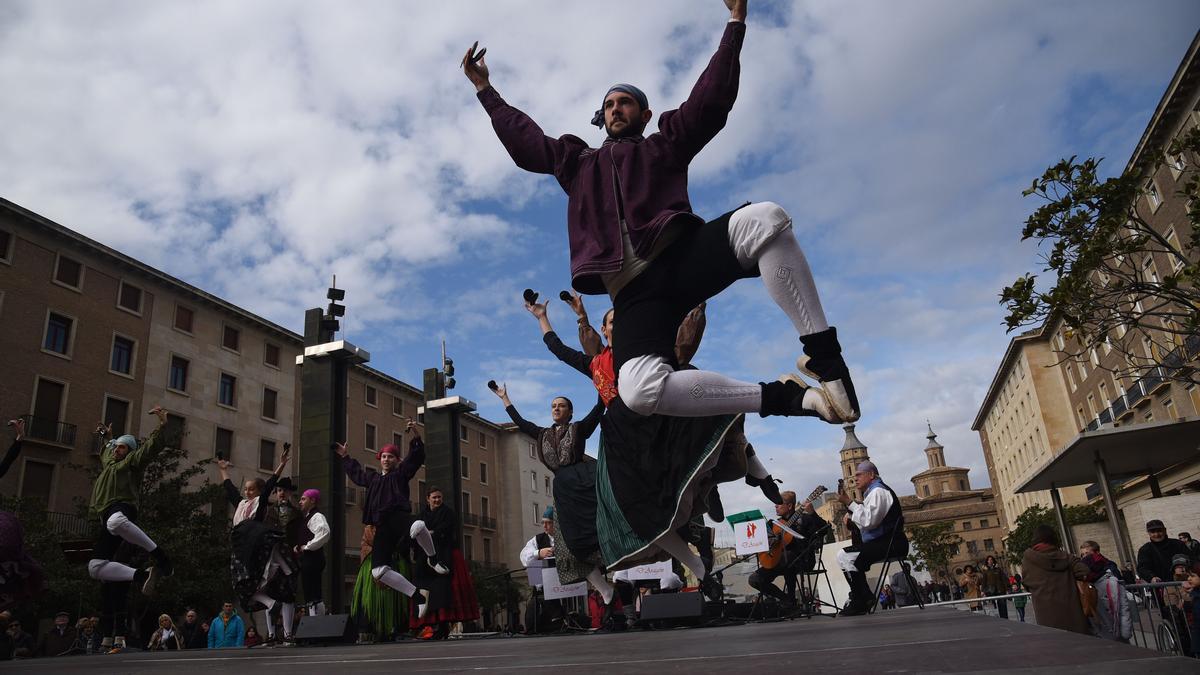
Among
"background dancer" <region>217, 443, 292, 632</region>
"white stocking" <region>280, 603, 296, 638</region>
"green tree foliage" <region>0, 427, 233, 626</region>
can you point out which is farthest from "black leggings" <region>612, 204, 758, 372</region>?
"green tree foliage" <region>0, 427, 233, 626</region>

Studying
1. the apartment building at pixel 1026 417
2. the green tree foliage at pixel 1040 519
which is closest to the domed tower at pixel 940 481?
the apartment building at pixel 1026 417

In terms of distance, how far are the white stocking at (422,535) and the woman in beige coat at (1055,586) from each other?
565 cm

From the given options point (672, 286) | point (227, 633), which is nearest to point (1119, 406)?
point (227, 633)

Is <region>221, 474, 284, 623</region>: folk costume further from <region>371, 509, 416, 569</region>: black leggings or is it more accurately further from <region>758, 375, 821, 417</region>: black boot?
<region>758, 375, 821, 417</region>: black boot

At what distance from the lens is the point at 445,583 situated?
8.36 metres

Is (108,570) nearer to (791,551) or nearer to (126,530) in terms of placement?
(126,530)

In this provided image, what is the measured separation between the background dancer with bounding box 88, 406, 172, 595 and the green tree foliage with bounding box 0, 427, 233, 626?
13618mm

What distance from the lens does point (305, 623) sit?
24.3ft

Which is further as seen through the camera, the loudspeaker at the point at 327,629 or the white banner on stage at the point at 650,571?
the white banner on stage at the point at 650,571

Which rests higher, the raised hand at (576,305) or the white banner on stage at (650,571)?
the raised hand at (576,305)

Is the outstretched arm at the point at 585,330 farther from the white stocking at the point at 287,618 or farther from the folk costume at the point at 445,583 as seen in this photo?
the white stocking at the point at 287,618

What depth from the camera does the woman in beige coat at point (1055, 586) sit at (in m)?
6.41

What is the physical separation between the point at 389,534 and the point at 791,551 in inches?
186

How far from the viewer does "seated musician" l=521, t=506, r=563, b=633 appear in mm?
9305
